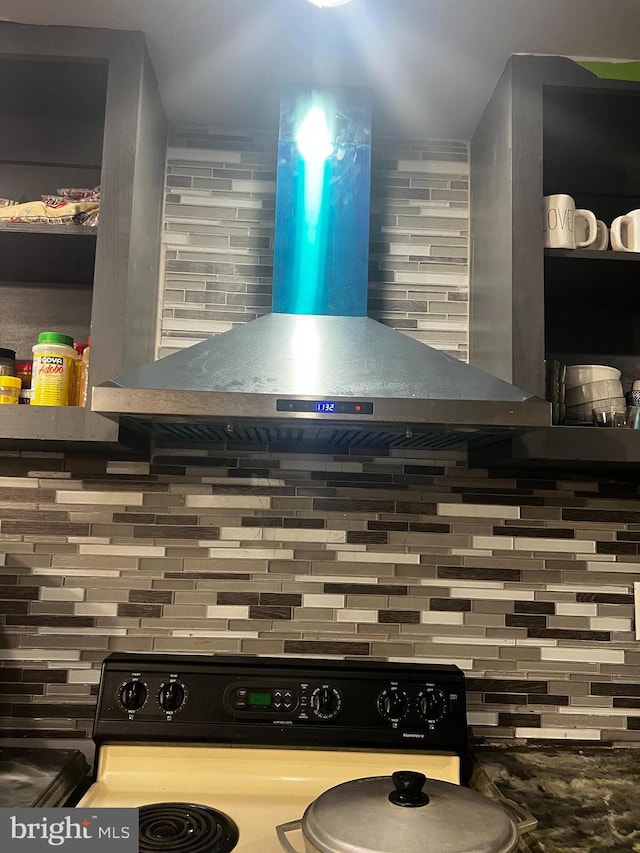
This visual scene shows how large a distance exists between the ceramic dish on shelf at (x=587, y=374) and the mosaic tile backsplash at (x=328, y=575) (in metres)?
0.29

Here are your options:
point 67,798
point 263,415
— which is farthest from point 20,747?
point 263,415

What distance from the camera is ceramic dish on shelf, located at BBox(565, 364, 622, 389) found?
1428 millimetres

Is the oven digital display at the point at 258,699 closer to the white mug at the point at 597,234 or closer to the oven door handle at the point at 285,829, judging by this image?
the oven door handle at the point at 285,829

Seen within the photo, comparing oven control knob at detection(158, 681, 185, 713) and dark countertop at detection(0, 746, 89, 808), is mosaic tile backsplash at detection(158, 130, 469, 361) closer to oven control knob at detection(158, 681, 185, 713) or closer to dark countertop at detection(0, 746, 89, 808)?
oven control knob at detection(158, 681, 185, 713)

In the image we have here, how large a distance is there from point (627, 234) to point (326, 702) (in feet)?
3.90

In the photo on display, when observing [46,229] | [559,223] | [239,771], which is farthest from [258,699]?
[559,223]

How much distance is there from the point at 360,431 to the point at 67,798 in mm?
→ 894

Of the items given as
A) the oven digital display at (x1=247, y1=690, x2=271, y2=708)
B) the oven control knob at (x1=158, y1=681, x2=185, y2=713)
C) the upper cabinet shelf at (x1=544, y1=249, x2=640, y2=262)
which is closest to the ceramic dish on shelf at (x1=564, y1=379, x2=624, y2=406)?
the upper cabinet shelf at (x1=544, y1=249, x2=640, y2=262)

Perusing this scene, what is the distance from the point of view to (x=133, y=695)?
1.38m

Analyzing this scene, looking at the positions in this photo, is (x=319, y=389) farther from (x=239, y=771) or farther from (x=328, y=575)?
(x=239, y=771)

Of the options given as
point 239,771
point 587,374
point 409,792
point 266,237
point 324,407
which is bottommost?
point 239,771

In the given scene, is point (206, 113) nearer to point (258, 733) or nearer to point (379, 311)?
point (379, 311)

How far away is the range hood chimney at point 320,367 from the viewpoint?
44.5 inches

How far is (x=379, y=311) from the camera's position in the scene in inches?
66.6
